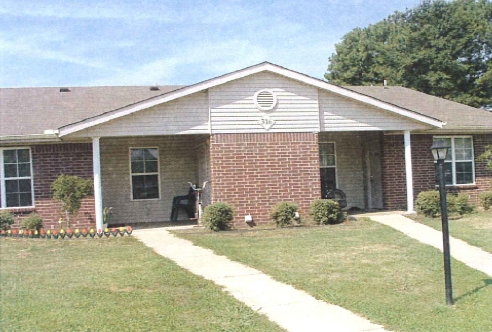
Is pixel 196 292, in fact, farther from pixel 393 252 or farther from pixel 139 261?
pixel 393 252

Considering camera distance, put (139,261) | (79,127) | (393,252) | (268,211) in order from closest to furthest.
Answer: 1. (139,261)
2. (393,252)
3. (79,127)
4. (268,211)

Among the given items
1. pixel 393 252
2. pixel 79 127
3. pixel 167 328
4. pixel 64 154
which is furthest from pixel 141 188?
pixel 167 328

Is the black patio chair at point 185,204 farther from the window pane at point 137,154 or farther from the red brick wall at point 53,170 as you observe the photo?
the red brick wall at point 53,170

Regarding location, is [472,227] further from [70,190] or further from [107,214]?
[70,190]

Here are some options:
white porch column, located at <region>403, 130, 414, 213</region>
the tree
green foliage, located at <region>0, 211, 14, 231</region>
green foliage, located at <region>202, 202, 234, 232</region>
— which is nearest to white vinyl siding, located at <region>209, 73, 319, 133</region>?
green foliage, located at <region>202, 202, 234, 232</region>

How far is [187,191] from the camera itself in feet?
57.4

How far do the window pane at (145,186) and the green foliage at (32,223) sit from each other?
320 centimetres

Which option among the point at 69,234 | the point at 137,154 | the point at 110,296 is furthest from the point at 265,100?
the point at 110,296

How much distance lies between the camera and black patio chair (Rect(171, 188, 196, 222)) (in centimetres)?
1689

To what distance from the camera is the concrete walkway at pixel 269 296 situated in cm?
654

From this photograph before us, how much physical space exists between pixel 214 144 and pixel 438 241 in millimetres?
6051

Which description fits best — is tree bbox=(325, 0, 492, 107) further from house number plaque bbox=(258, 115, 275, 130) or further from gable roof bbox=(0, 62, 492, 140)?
house number plaque bbox=(258, 115, 275, 130)

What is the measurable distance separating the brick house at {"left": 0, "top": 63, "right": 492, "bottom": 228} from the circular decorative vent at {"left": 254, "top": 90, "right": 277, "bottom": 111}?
3 centimetres

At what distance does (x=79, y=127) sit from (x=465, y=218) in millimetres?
10509
